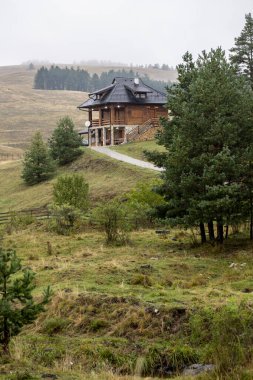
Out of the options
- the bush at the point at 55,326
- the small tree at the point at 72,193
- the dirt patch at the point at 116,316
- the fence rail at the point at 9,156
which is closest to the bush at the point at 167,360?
the dirt patch at the point at 116,316

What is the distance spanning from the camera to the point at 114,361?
39.0 feet

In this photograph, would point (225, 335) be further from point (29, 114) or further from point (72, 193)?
point (29, 114)

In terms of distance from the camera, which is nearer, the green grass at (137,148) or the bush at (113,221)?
the bush at (113,221)

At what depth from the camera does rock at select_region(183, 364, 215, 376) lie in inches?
405

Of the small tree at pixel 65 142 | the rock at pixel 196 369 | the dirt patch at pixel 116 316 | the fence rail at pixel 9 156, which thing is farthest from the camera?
the fence rail at pixel 9 156

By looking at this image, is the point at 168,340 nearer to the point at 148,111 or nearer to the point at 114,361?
the point at 114,361

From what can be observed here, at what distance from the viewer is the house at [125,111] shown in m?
65.3

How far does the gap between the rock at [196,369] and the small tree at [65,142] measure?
46700 millimetres

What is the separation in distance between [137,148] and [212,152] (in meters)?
33.0

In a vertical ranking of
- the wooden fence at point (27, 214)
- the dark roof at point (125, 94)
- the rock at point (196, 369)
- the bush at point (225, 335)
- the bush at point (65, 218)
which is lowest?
the wooden fence at point (27, 214)

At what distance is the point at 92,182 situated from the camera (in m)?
46.2

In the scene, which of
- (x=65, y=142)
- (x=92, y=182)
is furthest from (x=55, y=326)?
(x=65, y=142)

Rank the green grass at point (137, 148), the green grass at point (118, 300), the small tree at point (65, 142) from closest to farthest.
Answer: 1. the green grass at point (118, 300)
2. the green grass at point (137, 148)
3. the small tree at point (65, 142)

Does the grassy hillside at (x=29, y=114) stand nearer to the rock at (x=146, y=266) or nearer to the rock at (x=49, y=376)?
the rock at (x=146, y=266)
